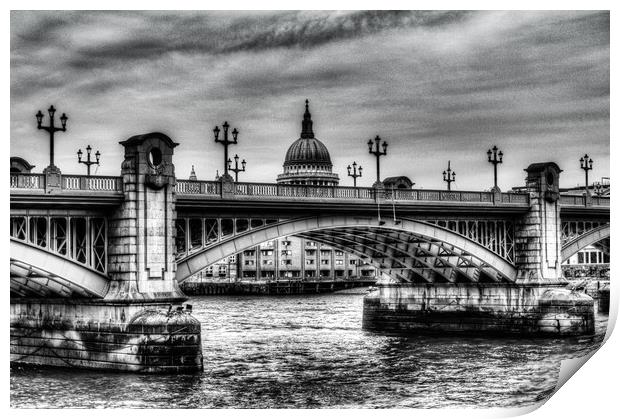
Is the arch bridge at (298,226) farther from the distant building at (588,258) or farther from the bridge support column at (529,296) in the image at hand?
the distant building at (588,258)

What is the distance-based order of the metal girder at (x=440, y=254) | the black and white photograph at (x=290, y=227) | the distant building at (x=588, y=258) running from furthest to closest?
the distant building at (x=588, y=258)
the metal girder at (x=440, y=254)
the black and white photograph at (x=290, y=227)

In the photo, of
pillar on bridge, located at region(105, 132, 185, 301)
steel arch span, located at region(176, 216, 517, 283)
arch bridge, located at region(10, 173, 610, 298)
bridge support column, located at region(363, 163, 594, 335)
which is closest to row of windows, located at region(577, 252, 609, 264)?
arch bridge, located at region(10, 173, 610, 298)

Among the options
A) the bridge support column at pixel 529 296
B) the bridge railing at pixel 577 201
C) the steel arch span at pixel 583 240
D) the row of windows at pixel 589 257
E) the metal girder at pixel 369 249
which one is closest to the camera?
the bridge support column at pixel 529 296

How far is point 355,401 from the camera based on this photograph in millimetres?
26750

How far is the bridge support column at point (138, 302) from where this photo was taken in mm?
28859

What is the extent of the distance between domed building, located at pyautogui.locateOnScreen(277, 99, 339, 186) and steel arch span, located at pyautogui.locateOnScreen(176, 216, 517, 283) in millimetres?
1998

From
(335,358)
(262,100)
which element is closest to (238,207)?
(335,358)

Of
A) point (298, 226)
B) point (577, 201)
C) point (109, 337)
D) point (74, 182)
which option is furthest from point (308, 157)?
point (577, 201)

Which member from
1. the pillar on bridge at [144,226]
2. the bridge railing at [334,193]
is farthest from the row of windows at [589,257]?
the pillar on bridge at [144,226]

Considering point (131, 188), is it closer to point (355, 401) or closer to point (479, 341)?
point (355, 401)

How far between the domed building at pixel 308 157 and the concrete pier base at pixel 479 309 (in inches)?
238

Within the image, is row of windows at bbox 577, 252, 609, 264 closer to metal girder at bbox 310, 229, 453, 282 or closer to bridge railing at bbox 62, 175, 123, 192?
metal girder at bbox 310, 229, 453, 282

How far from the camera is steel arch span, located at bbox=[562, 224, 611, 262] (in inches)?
1829

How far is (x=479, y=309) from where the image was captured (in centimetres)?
4447
